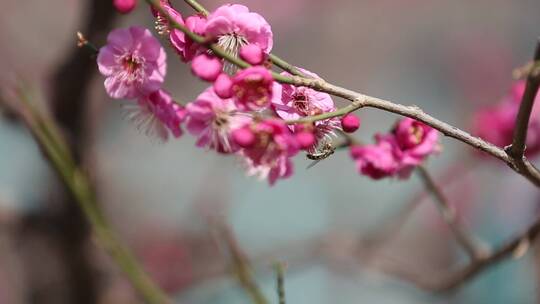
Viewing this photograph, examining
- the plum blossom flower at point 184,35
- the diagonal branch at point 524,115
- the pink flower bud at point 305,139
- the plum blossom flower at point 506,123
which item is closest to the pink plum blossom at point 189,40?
the plum blossom flower at point 184,35

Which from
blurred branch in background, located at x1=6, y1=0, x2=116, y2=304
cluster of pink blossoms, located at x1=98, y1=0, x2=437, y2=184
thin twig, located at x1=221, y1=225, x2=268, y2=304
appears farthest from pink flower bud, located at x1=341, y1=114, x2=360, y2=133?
blurred branch in background, located at x1=6, y1=0, x2=116, y2=304

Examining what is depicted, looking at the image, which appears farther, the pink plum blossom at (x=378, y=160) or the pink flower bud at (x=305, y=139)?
the pink plum blossom at (x=378, y=160)


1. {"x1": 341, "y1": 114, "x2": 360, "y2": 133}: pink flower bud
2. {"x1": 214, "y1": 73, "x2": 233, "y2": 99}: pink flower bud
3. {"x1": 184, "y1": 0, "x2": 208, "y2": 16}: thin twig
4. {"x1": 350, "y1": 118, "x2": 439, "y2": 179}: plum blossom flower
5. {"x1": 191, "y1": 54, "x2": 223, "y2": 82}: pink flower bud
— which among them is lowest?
{"x1": 214, "y1": 73, "x2": 233, "y2": 99}: pink flower bud

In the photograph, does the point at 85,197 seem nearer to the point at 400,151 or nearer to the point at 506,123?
the point at 400,151

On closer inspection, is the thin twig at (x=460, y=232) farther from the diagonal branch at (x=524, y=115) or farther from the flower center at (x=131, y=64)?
the flower center at (x=131, y=64)

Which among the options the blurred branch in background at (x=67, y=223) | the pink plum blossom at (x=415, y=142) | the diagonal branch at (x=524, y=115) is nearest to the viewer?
the diagonal branch at (x=524, y=115)

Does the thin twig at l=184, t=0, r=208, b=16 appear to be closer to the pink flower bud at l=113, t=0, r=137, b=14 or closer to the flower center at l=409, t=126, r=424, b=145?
the pink flower bud at l=113, t=0, r=137, b=14
